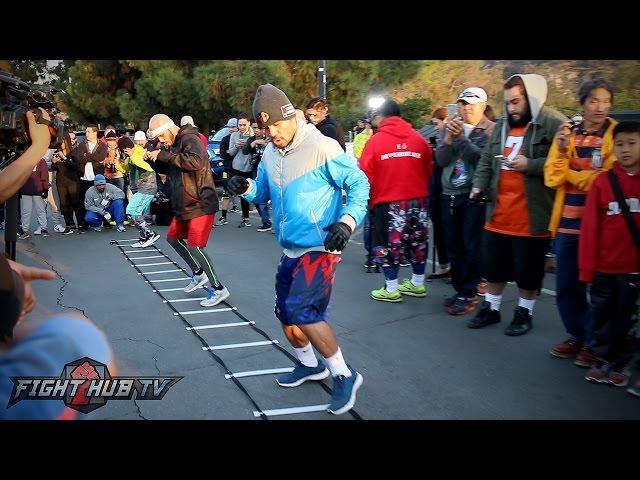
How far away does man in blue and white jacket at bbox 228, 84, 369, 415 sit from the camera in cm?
341

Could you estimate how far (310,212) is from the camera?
3.46m

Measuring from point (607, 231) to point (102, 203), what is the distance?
833 centimetres

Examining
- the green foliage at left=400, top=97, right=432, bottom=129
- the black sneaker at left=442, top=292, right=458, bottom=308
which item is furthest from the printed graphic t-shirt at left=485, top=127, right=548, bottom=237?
the green foliage at left=400, top=97, right=432, bottom=129

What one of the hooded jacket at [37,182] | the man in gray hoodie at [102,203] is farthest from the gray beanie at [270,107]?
the man in gray hoodie at [102,203]

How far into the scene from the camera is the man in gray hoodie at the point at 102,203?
9.80 metres

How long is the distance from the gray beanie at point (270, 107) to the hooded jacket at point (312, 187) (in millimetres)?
170

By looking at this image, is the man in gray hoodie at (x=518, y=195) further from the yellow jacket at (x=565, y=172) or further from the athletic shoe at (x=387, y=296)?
the athletic shoe at (x=387, y=296)

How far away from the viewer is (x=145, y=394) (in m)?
3.49

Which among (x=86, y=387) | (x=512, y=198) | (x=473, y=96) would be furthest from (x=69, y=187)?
(x=512, y=198)

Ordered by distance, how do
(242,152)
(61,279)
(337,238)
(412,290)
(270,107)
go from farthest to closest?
(242,152)
(61,279)
(412,290)
(270,107)
(337,238)

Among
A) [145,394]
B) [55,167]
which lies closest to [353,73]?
[55,167]

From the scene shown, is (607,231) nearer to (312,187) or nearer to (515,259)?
(515,259)

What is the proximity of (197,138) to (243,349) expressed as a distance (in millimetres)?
2228
